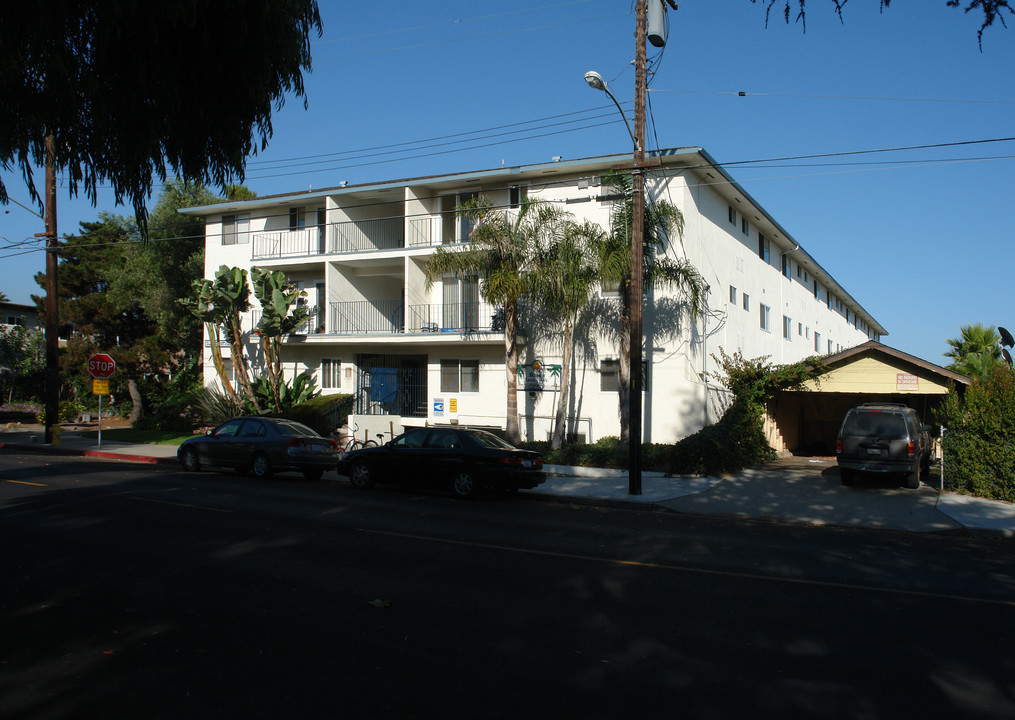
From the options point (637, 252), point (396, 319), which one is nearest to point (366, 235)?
point (396, 319)

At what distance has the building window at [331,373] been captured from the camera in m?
27.9

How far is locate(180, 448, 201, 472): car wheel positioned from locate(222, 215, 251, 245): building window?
12876 millimetres

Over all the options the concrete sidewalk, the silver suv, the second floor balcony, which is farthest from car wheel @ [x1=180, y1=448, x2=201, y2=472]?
the silver suv

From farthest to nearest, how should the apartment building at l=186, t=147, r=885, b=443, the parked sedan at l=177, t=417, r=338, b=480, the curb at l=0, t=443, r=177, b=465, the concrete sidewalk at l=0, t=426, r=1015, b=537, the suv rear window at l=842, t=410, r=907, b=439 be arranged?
the curb at l=0, t=443, r=177, b=465 < the apartment building at l=186, t=147, r=885, b=443 < the parked sedan at l=177, t=417, r=338, b=480 < the suv rear window at l=842, t=410, r=907, b=439 < the concrete sidewalk at l=0, t=426, r=1015, b=537

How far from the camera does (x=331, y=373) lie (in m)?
28.0

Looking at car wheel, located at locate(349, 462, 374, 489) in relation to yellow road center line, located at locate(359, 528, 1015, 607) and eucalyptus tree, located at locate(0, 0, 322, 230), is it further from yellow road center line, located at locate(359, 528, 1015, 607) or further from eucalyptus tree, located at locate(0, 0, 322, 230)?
eucalyptus tree, located at locate(0, 0, 322, 230)

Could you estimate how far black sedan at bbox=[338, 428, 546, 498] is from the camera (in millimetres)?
15000

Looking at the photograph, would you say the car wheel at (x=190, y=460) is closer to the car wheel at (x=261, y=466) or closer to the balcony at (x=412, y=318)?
the car wheel at (x=261, y=466)

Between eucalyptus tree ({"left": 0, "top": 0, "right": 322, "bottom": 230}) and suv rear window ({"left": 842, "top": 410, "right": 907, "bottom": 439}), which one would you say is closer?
eucalyptus tree ({"left": 0, "top": 0, "right": 322, "bottom": 230})

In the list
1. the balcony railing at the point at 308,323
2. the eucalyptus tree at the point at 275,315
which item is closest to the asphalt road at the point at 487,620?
the eucalyptus tree at the point at 275,315

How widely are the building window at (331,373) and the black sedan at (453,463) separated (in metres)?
11.8

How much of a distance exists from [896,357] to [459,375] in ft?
44.6

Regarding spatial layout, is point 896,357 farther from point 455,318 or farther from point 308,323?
point 308,323

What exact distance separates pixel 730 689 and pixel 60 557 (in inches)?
317
